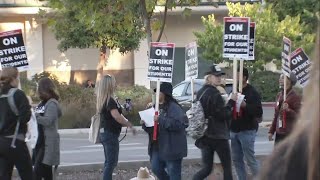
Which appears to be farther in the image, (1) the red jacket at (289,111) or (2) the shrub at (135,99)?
(2) the shrub at (135,99)

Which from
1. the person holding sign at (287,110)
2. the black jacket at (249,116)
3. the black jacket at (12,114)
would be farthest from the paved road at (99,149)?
the black jacket at (12,114)

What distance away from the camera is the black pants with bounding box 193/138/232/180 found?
923 cm

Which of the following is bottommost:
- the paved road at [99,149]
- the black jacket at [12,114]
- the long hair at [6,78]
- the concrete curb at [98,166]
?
the paved road at [99,149]

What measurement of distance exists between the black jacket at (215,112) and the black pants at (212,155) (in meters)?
0.08

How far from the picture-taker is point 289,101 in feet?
32.4

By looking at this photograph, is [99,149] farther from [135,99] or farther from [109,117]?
[109,117]

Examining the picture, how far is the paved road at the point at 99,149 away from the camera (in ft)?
50.1

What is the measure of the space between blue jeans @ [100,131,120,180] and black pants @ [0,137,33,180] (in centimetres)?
150

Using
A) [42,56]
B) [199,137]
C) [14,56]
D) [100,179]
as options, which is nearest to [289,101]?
[199,137]

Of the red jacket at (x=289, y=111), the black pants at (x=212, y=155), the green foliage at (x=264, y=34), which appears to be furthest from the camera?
the green foliage at (x=264, y=34)

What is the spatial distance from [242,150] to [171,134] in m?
1.43

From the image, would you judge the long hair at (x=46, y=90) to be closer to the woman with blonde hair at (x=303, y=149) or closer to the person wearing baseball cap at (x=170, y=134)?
the person wearing baseball cap at (x=170, y=134)

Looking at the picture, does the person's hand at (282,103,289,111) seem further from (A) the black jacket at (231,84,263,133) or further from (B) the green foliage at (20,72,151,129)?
(B) the green foliage at (20,72,151,129)

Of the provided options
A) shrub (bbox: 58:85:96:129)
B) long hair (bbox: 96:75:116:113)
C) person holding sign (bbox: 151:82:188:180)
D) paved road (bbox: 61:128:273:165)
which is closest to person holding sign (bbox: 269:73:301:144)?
person holding sign (bbox: 151:82:188:180)
